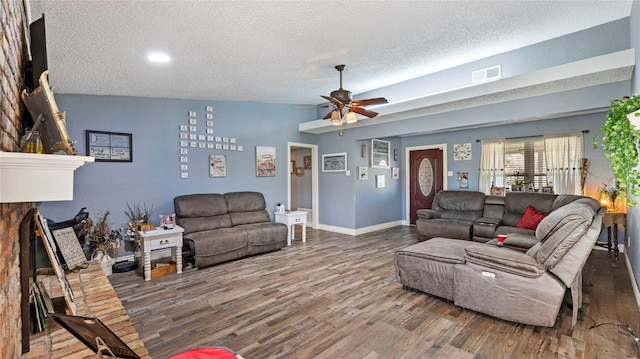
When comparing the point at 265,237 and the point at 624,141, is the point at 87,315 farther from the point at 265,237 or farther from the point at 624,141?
the point at 624,141

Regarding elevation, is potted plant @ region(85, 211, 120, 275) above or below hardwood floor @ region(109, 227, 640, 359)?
above

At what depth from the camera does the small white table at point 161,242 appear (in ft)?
12.4

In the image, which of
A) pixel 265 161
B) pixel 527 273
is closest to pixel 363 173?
pixel 265 161

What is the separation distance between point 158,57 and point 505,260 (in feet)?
12.8

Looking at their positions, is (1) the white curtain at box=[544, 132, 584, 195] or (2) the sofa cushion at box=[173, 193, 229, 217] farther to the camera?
(1) the white curtain at box=[544, 132, 584, 195]

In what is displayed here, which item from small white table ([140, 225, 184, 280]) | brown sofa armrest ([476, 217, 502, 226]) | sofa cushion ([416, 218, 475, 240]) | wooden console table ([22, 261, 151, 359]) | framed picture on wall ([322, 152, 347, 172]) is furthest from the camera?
framed picture on wall ([322, 152, 347, 172])

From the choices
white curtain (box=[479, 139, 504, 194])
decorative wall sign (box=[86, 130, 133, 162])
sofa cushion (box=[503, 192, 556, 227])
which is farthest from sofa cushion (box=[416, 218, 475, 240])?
decorative wall sign (box=[86, 130, 133, 162])

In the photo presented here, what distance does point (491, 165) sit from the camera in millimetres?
6113

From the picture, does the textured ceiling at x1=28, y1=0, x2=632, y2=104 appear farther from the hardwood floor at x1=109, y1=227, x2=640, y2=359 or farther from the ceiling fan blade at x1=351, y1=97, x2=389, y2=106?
the hardwood floor at x1=109, y1=227, x2=640, y2=359

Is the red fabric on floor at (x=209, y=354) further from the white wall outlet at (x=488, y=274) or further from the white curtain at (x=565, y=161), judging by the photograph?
the white curtain at (x=565, y=161)

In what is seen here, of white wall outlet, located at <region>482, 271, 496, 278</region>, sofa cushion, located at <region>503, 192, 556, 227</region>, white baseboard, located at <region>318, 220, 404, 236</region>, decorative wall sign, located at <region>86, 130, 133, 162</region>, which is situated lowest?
white baseboard, located at <region>318, 220, 404, 236</region>

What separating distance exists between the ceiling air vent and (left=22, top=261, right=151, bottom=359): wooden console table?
484cm

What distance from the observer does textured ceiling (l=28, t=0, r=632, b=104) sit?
239 cm

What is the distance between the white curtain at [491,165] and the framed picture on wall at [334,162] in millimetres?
2877
